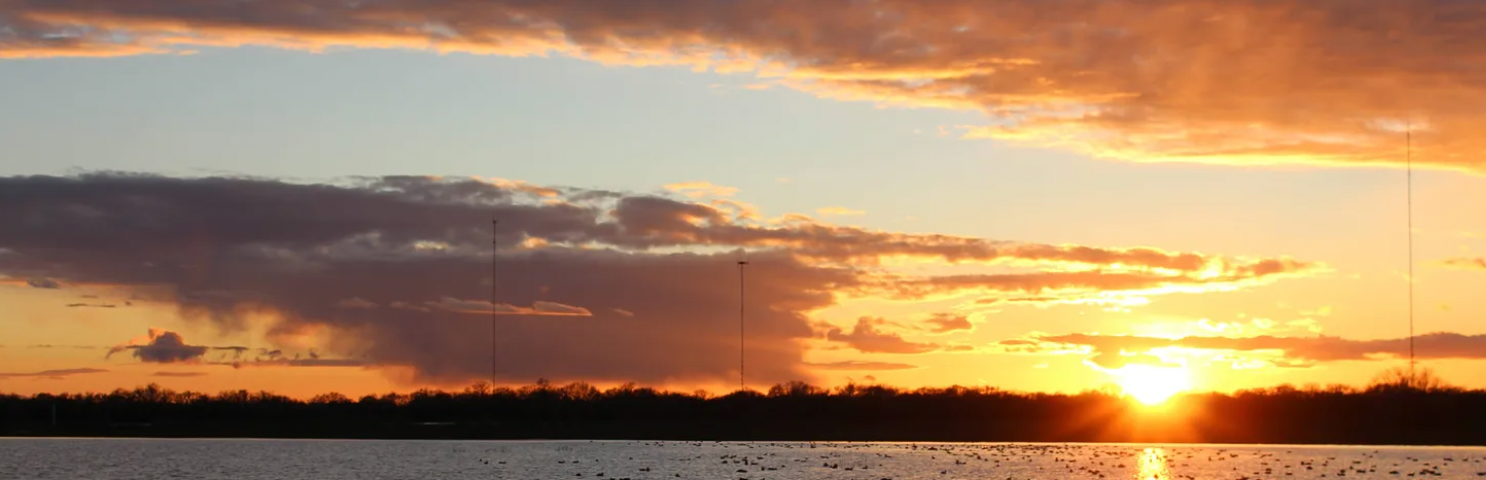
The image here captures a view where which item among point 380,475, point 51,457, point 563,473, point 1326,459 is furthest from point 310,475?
point 1326,459

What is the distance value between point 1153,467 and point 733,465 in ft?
113

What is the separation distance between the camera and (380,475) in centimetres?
13038

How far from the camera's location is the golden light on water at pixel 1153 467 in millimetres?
122750

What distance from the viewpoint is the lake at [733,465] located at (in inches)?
4892

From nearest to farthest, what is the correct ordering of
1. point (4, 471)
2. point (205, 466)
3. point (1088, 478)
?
point (1088, 478)
point (4, 471)
point (205, 466)

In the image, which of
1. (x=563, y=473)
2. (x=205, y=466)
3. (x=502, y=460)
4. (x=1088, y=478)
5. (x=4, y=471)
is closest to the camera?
(x=1088, y=478)

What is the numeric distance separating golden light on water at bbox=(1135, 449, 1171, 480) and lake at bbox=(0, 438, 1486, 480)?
80 millimetres

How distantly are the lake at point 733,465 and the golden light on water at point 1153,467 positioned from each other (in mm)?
80

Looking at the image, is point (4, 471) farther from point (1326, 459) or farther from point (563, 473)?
point (1326, 459)

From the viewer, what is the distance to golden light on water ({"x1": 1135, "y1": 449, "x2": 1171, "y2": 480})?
123 m

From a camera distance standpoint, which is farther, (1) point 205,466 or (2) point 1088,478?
(1) point 205,466

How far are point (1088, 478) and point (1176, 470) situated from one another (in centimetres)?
1640

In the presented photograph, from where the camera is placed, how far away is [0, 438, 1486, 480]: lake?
12425 centimetres

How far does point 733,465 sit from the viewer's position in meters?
141
